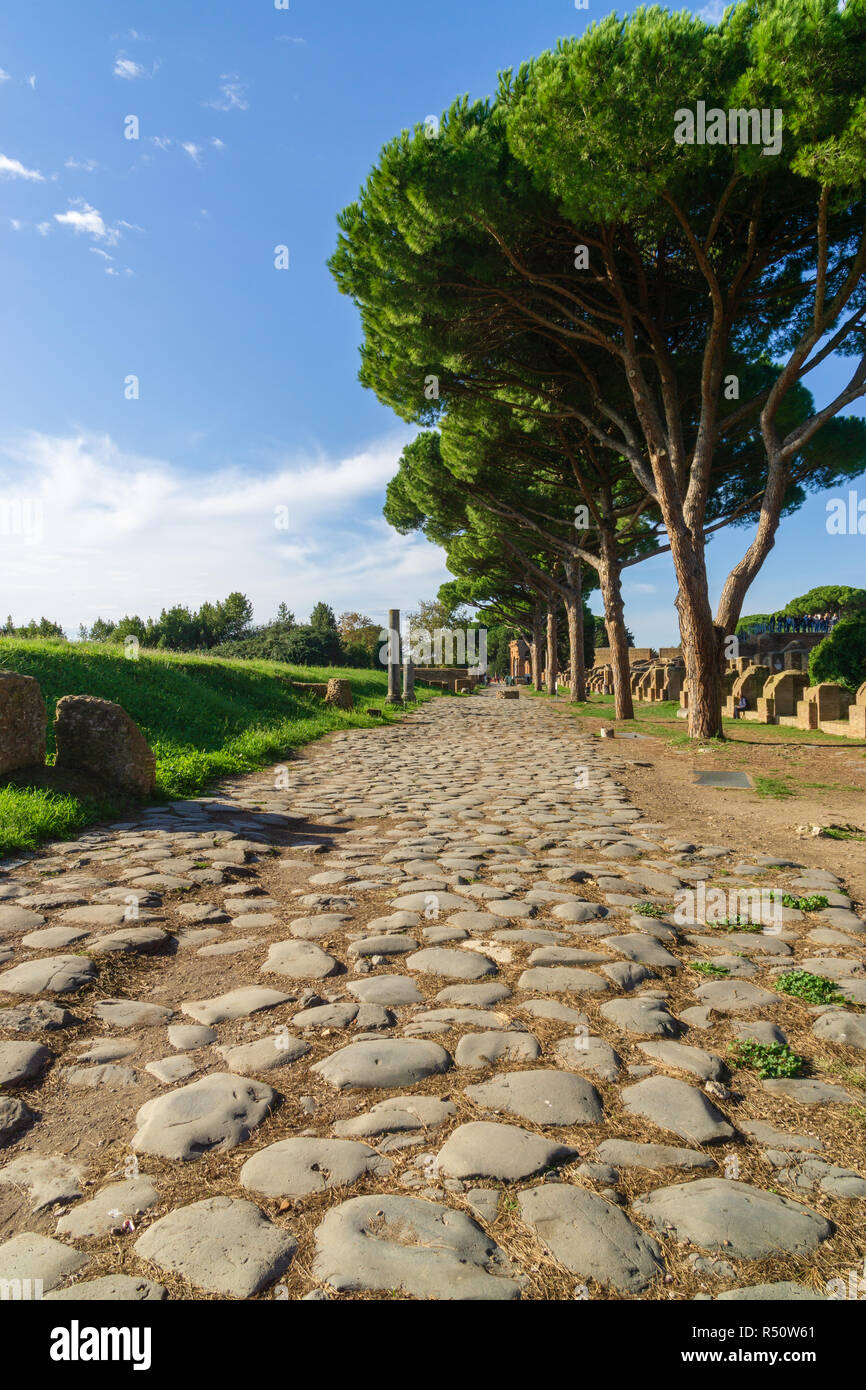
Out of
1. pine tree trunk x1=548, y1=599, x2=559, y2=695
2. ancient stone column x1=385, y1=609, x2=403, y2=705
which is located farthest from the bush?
pine tree trunk x1=548, y1=599, x2=559, y2=695

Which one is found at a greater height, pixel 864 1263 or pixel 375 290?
pixel 375 290

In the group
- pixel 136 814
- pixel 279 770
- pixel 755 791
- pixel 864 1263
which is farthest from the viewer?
pixel 279 770

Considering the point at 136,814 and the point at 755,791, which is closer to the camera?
the point at 136,814

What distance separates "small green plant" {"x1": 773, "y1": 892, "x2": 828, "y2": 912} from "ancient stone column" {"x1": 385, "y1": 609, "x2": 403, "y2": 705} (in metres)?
16.3

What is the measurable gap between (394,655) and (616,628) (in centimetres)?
670

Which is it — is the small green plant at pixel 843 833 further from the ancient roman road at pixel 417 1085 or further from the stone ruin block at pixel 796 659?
the stone ruin block at pixel 796 659

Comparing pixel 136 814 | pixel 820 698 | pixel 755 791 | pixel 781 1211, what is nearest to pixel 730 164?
pixel 820 698

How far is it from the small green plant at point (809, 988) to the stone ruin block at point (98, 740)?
547 centimetres

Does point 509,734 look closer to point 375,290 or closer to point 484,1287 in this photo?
point 375,290

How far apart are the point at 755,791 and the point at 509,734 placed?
7.74m

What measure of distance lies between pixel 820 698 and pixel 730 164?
8.71 metres

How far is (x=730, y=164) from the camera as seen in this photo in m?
11.1
